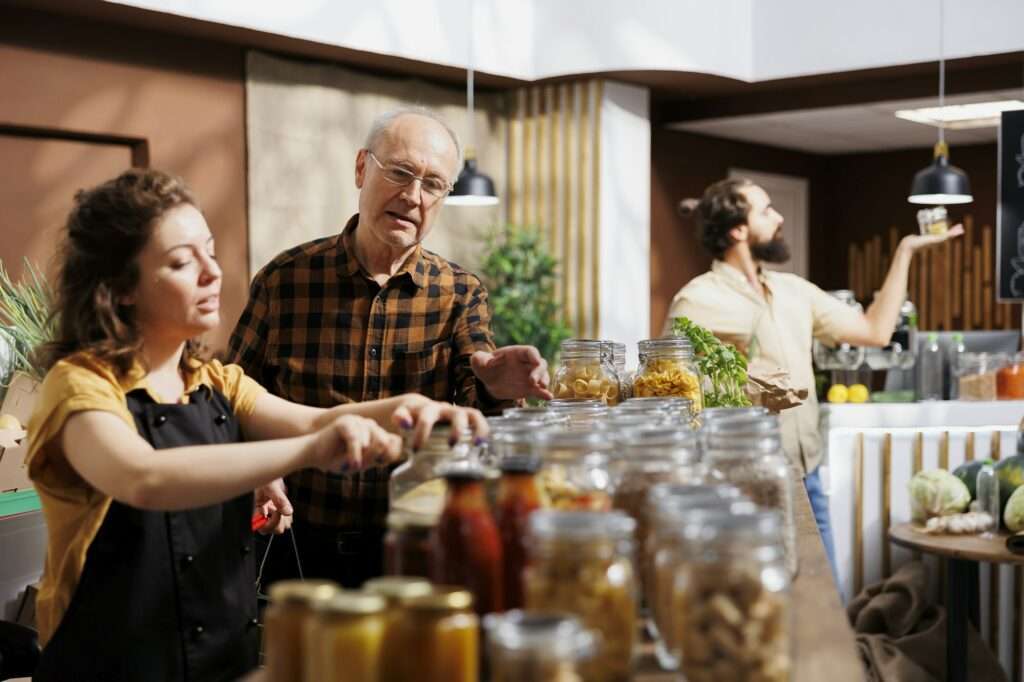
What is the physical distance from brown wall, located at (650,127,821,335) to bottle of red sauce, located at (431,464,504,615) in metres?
7.64

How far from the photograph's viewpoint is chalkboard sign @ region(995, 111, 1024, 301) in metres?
5.54

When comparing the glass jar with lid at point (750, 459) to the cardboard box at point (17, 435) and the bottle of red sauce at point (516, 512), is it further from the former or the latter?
the cardboard box at point (17, 435)

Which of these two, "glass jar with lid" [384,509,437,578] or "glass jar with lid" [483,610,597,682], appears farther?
"glass jar with lid" [384,509,437,578]

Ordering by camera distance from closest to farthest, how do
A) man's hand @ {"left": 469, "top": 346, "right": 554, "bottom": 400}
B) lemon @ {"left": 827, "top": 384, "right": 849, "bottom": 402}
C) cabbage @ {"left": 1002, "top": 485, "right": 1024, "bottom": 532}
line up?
man's hand @ {"left": 469, "top": 346, "right": 554, "bottom": 400} → cabbage @ {"left": 1002, "top": 485, "right": 1024, "bottom": 532} → lemon @ {"left": 827, "top": 384, "right": 849, "bottom": 402}

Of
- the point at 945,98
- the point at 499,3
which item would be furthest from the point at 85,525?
the point at 945,98

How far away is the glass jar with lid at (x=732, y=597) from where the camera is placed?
43.9 inches

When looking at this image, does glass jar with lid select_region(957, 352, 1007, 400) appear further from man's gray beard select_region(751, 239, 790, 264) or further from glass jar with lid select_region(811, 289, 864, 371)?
man's gray beard select_region(751, 239, 790, 264)

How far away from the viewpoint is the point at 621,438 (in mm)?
1489

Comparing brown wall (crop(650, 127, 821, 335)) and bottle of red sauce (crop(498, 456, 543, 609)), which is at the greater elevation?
brown wall (crop(650, 127, 821, 335))

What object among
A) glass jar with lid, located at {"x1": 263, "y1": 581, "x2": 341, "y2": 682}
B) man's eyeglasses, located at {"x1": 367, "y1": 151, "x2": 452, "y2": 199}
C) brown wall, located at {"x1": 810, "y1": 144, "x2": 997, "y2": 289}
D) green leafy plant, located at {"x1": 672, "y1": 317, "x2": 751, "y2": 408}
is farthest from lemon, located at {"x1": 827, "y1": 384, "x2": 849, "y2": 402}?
brown wall, located at {"x1": 810, "y1": 144, "x2": 997, "y2": 289}

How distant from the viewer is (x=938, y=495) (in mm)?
4258

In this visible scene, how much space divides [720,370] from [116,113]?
14.6ft

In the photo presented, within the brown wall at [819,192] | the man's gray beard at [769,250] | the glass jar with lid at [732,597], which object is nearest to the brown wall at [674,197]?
the brown wall at [819,192]

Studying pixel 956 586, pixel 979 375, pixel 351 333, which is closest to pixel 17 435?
pixel 351 333
